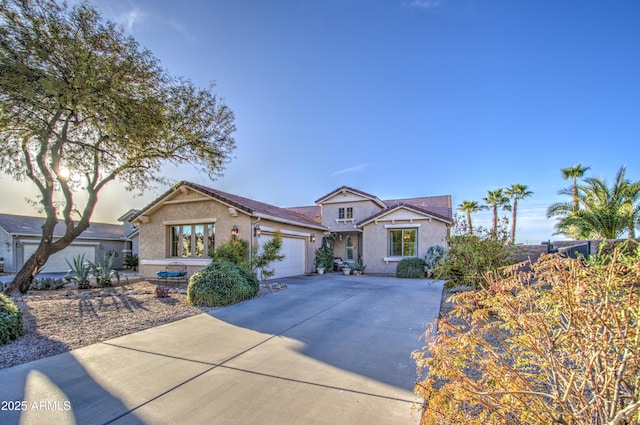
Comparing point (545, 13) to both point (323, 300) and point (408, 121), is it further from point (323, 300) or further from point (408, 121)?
point (323, 300)

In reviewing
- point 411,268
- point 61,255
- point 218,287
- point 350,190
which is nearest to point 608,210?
point 411,268

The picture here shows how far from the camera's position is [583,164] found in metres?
20.9

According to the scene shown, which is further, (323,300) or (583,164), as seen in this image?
(583,164)

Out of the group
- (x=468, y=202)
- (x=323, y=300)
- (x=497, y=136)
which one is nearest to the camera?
(x=323, y=300)

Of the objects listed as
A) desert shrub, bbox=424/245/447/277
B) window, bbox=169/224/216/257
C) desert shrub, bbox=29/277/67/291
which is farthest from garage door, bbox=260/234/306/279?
desert shrub, bbox=29/277/67/291

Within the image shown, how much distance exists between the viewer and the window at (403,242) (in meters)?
17.9

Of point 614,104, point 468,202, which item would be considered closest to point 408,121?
point 614,104

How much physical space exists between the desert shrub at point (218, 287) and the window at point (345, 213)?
493 inches

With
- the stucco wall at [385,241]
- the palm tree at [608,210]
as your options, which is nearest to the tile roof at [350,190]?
the stucco wall at [385,241]

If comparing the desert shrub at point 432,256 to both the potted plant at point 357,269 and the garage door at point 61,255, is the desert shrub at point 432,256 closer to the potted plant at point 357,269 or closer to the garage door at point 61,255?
the potted plant at point 357,269

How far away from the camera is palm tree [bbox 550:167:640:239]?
14859 mm

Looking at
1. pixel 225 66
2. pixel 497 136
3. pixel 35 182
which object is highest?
pixel 225 66

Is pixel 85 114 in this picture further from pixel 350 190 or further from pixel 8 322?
pixel 350 190

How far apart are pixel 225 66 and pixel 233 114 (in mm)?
1887
